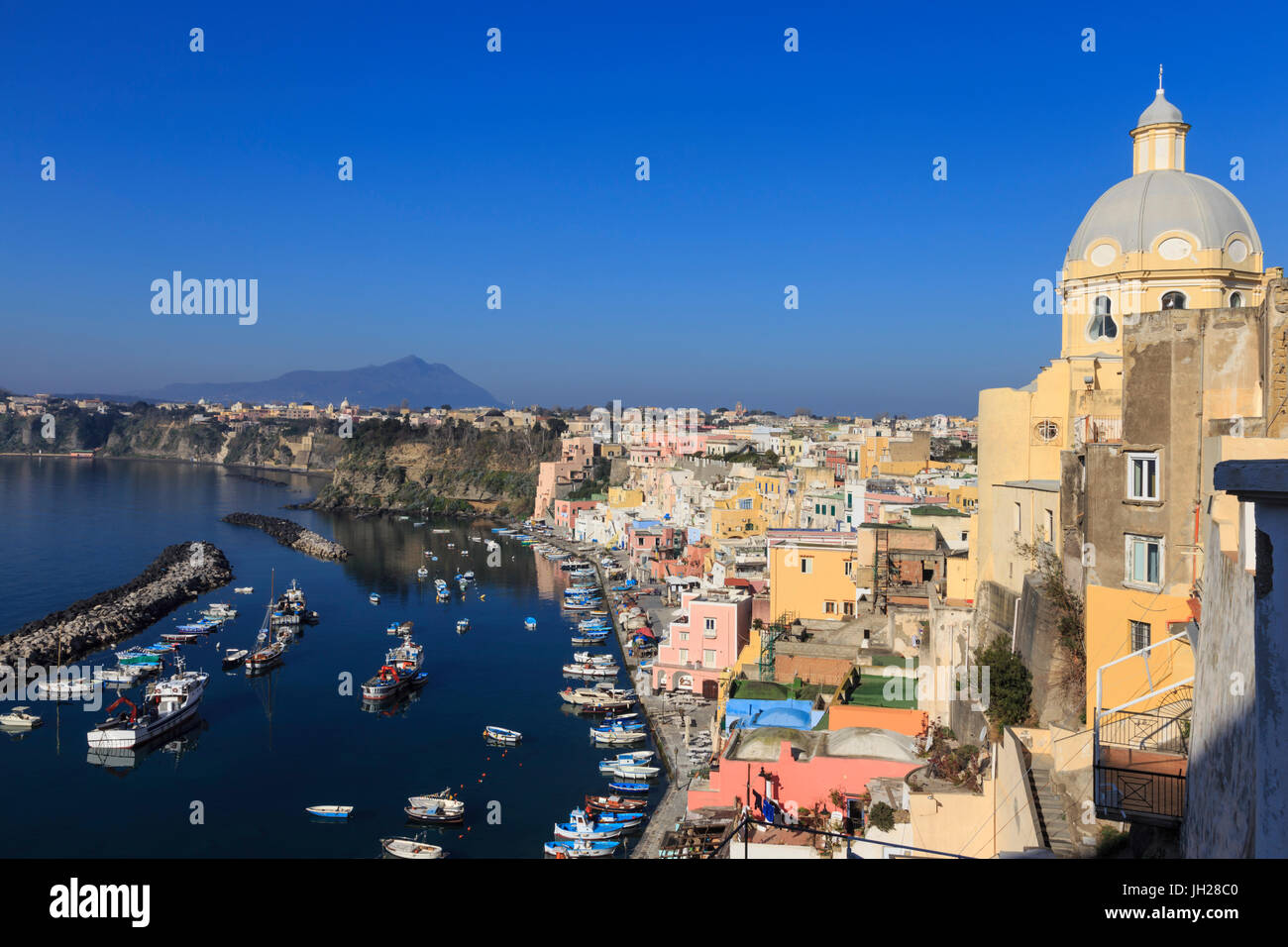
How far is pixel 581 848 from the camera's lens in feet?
32.4

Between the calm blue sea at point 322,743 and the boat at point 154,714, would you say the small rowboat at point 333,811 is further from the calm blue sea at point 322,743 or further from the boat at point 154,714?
the boat at point 154,714

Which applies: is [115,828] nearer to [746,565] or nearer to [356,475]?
[746,565]

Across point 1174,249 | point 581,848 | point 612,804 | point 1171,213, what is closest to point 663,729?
point 612,804

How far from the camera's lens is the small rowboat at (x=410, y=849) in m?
9.76

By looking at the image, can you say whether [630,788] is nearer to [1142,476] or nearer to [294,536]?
[1142,476]

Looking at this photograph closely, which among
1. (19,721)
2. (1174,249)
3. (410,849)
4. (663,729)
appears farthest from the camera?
(19,721)

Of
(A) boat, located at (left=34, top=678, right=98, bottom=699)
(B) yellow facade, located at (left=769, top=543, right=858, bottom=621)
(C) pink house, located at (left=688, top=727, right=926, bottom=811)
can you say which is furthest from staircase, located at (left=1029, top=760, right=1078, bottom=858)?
(A) boat, located at (left=34, top=678, right=98, bottom=699)

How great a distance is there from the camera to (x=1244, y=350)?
14.3 feet

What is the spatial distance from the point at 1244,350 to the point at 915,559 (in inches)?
279

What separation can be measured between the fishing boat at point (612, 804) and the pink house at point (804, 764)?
7.39 ft

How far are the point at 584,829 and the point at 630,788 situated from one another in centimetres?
144

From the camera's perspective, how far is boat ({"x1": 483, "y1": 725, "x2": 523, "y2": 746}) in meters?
13.4

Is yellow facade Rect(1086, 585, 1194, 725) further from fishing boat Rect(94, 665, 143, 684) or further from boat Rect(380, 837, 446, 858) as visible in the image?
fishing boat Rect(94, 665, 143, 684)

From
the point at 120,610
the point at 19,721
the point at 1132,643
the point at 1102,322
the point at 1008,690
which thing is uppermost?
the point at 1102,322
